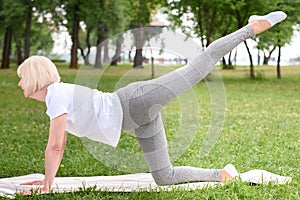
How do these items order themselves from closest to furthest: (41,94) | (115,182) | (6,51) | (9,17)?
(41,94) < (115,182) < (9,17) < (6,51)

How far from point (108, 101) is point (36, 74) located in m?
0.55

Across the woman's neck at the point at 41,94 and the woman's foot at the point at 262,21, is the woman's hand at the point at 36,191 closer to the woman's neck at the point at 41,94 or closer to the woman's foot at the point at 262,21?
the woman's neck at the point at 41,94

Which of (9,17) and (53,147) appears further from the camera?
(9,17)

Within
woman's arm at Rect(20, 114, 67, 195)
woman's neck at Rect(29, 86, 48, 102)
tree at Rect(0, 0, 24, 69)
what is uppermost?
tree at Rect(0, 0, 24, 69)

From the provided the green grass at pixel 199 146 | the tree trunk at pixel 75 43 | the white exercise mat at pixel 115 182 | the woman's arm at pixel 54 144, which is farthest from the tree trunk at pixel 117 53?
the tree trunk at pixel 75 43

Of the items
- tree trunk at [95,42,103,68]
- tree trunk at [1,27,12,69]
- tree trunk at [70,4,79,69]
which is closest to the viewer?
tree trunk at [95,42,103,68]

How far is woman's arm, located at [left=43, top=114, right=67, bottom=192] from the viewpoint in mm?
3637

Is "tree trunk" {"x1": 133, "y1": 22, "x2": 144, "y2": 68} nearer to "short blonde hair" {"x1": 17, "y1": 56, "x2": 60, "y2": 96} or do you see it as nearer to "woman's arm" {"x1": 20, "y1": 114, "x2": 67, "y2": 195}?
"short blonde hair" {"x1": 17, "y1": 56, "x2": 60, "y2": 96}

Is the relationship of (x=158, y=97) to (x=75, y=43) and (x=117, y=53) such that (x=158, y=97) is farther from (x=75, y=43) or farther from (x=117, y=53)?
(x=75, y=43)

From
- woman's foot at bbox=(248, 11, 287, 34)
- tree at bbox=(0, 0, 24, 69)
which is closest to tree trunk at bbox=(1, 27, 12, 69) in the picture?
tree at bbox=(0, 0, 24, 69)

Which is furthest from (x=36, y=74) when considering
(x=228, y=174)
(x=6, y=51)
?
(x=6, y=51)

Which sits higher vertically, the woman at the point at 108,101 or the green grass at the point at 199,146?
the woman at the point at 108,101

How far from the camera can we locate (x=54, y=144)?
3678mm

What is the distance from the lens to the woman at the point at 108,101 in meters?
3.69
